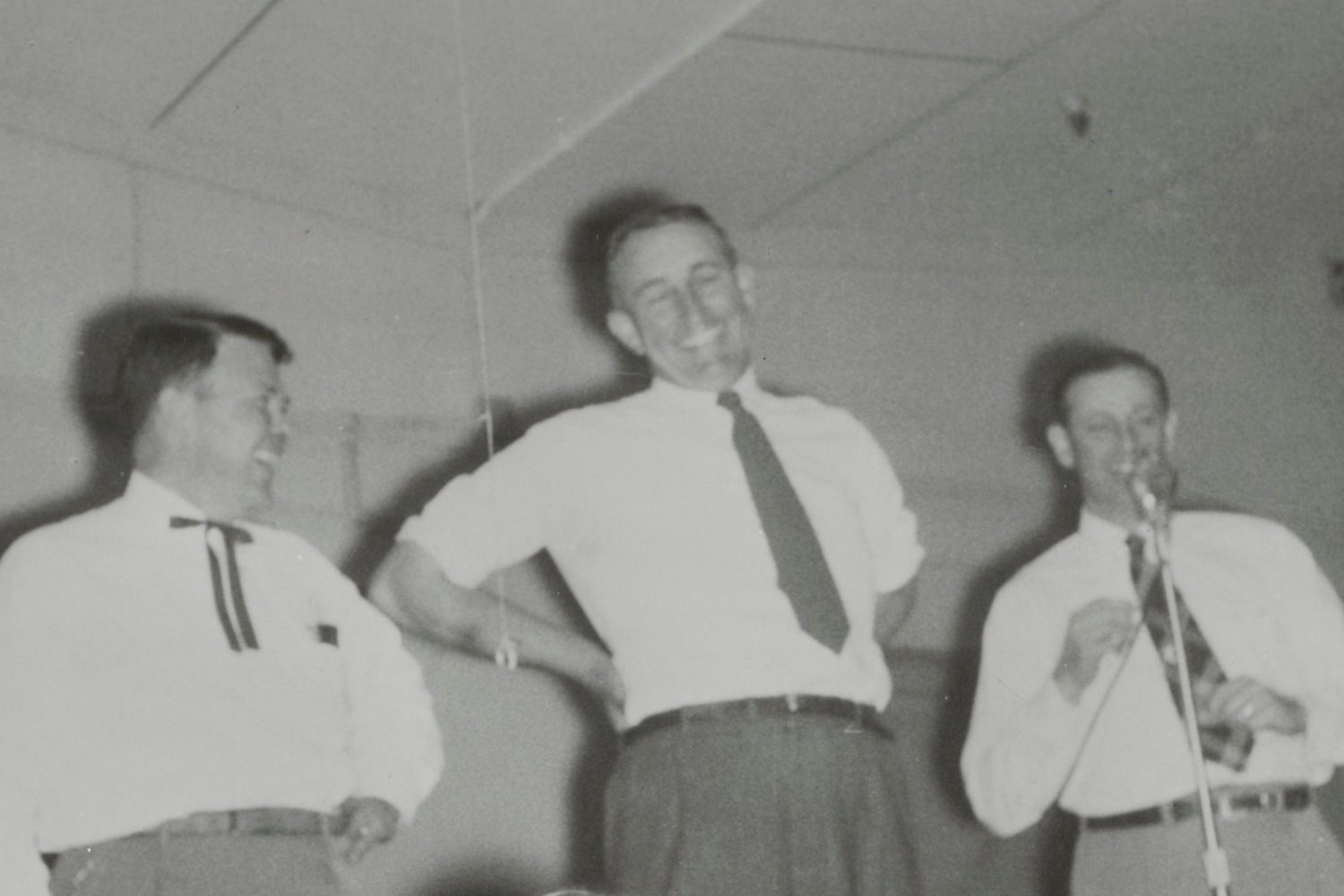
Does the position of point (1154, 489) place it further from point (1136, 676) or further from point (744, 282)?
point (744, 282)

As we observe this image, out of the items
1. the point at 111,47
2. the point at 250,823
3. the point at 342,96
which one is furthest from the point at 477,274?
the point at 250,823

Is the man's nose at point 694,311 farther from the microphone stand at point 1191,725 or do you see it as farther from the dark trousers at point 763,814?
the microphone stand at point 1191,725

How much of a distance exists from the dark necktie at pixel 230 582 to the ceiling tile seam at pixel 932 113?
6.90 feet

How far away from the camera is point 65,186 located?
3730 mm

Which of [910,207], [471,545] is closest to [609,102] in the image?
[910,207]

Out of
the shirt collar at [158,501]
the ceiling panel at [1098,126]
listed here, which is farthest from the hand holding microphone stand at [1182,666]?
the ceiling panel at [1098,126]

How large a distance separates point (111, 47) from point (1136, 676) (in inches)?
92.4

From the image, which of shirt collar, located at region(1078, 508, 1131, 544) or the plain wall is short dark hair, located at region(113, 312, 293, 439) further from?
shirt collar, located at region(1078, 508, 1131, 544)

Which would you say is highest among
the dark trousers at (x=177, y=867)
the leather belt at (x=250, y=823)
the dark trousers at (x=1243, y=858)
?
the leather belt at (x=250, y=823)

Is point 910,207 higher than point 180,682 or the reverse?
higher

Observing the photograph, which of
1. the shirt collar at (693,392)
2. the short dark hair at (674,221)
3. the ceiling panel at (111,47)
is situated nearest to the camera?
the shirt collar at (693,392)

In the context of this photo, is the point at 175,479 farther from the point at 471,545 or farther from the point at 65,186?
the point at 65,186

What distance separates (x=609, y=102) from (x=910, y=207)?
1135 mm

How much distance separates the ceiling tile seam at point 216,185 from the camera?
12.2 feet
